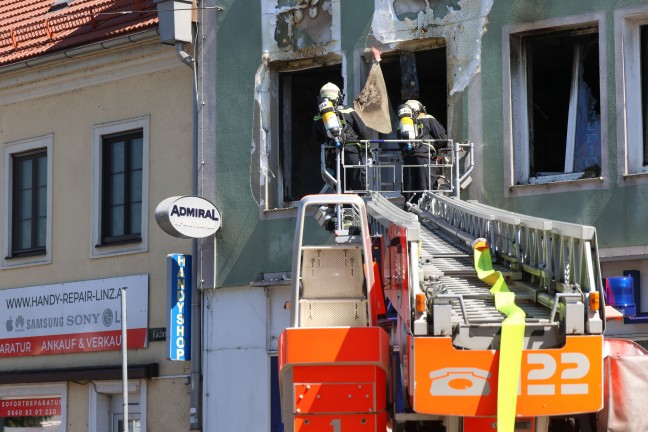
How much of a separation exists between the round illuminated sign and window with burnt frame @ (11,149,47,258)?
13.8 ft

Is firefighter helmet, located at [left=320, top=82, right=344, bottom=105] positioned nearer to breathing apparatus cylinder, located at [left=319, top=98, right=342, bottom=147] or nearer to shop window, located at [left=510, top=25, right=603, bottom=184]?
breathing apparatus cylinder, located at [left=319, top=98, right=342, bottom=147]

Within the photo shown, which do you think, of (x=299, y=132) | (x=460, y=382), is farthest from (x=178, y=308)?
(x=460, y=382)

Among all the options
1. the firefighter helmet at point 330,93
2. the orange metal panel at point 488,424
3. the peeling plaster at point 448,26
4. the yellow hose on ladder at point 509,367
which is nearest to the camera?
the yellow hose on ladder at point 509,367

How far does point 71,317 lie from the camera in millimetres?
22500

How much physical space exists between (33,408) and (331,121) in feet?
27.1

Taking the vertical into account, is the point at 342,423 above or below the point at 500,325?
below

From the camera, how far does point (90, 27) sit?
2288 cm

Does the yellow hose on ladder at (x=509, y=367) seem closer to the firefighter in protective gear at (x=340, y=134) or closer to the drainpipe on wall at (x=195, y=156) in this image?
the firefighter in protective gear at (x=340, y=134)

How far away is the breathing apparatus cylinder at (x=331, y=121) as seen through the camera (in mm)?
17438

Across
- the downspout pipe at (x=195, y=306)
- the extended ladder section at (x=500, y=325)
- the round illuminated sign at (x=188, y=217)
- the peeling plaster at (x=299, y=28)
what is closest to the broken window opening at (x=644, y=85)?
the peeling plaster at (x=299, y=28)

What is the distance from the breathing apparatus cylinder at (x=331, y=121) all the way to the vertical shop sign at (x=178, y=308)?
4.04 meters

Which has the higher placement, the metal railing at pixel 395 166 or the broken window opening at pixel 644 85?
the broken window opening at pixel 644 85

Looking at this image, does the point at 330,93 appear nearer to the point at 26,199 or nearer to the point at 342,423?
the point at 342,423

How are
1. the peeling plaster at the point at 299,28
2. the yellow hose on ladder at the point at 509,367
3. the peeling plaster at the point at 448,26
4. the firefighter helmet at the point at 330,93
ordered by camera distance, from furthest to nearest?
1. the peeling plaster at the point at 299,28
2. the peeling plaster at the point at 448,26
3. the firefighter helmet at the point at 330,93
4. the yellow hose on ladder at the point at 509,367
